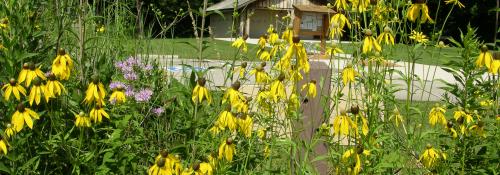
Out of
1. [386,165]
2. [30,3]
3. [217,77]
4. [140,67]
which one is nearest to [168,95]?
[140,67]

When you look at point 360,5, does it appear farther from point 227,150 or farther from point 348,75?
point 227,150

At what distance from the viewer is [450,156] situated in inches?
85.5

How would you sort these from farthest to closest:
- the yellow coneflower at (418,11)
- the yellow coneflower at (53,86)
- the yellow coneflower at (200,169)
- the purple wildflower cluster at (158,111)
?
the purple wildflower cluster at (158,111) → the yellow coneflower at (418,11) → the yellow coneflower at (53,86) → the yellow coneflower at (200,169)

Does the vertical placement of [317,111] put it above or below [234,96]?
below

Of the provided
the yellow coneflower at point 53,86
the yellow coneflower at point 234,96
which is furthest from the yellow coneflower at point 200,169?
the yellow coneflower at point 53,86

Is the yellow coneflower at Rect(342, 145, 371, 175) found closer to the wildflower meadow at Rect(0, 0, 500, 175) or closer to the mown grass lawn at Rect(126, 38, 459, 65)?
the wildflower meadow at Rect(0, 0, 500, 175)

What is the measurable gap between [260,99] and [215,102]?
1.74ft

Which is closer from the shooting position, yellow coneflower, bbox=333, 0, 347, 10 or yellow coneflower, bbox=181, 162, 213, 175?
yellow coneflower, bbox=181, 162, 213, 175

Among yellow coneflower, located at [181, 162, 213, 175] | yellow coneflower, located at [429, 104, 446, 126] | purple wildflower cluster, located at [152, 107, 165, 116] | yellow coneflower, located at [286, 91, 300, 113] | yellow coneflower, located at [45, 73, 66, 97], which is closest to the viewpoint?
yellow coneflower, located at [181, 162, 213, 175]

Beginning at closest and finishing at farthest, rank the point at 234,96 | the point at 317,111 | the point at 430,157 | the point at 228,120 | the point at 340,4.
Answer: the point at 228,120 → the point at 234,96 → the point at 430,157 → the point at 340,4 → the point at 317,111

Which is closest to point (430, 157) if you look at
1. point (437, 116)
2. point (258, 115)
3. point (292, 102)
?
point (437, 116)

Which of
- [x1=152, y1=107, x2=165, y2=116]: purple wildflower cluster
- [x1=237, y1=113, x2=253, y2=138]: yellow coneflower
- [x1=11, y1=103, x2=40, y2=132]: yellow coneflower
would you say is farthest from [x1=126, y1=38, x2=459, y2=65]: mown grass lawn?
[x1=11, y1=103, x2=40, y2=132]: yellow coneflower

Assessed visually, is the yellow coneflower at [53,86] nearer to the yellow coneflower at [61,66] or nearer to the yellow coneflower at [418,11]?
the yellow coneflower at [61,66]

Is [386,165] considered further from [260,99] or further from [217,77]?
[217,77]
